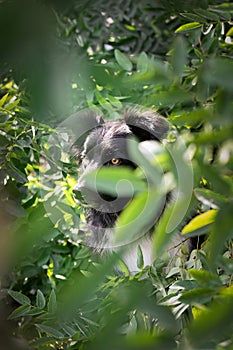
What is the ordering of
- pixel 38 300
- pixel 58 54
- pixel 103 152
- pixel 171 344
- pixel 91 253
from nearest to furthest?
pixel 58 54 → pixel 171 344 → pixel 38 300 → pixel 103 152 → pixel 91 253

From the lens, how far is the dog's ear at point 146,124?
1.32 meters

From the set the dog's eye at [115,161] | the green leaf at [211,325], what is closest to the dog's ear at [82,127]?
the dog's eye at [115,161]

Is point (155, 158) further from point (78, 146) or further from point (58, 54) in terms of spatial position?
point (78, 146)

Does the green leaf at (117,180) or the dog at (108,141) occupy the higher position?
the green leaf at (117,180)

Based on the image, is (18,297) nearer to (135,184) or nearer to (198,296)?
(198,296)

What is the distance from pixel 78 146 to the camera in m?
1.39

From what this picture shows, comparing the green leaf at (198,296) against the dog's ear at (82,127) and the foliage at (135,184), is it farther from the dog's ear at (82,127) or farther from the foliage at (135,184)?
the dog's ear at (82,127)

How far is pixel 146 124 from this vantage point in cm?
136

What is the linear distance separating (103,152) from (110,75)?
3.41 ft

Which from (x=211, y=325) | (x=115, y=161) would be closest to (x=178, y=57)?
(x=211, y=325)

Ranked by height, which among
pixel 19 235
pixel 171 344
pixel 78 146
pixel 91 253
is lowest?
pixel 91 253

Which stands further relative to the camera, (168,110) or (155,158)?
(168,110)

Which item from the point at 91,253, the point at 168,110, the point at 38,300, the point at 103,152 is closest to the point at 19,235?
the point at 38,300

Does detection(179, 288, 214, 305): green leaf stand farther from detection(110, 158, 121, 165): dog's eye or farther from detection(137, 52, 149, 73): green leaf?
detection(110, 158, 121, 165): dog's eye
